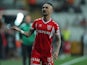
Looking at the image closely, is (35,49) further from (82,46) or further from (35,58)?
(82,46)

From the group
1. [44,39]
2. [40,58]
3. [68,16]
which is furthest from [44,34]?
[68,16]

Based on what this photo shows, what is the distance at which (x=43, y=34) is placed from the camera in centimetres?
1363

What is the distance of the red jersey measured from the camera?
1364 centimetres

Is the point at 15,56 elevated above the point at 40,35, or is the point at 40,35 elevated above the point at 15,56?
the point at 40,35

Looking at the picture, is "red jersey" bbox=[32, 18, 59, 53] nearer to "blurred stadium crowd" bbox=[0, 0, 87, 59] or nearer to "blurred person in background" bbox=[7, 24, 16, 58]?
"blurred person in background" bbox=[7, 24, 16, 58]

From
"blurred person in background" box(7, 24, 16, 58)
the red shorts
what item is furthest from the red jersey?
"blurred person in background" box(7, 24, 16, 58)

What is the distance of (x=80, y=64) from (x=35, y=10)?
20669 mm

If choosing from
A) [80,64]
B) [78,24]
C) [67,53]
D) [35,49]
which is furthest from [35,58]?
[78,24]

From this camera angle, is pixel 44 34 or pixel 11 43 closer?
pixel 44 34

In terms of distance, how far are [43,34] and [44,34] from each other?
1.0 inches

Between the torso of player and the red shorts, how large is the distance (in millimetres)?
130

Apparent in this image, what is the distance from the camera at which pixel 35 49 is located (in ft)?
45.0

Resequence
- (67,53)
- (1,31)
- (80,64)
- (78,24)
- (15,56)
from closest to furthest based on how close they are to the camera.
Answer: (80,64)
(1,31)
(15,56)
(67,53)
(78,24)

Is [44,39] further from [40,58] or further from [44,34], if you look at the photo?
[40,58]
